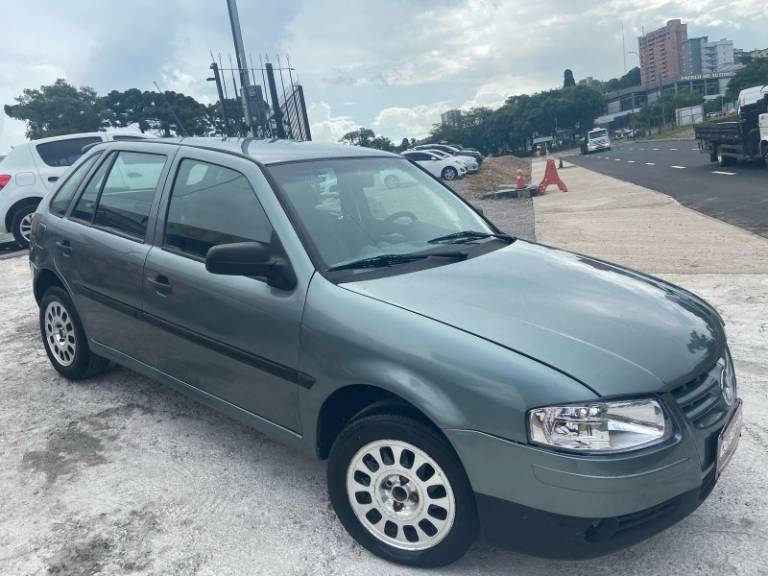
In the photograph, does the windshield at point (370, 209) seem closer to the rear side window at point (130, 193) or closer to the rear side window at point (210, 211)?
the rear side window at point (210, 211)

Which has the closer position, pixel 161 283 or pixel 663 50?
pixel 161 283

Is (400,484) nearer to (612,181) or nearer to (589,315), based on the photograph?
(589,315)

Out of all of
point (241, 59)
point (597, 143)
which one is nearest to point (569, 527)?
point (241, 59)

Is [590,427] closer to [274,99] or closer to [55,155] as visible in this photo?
[55,155]

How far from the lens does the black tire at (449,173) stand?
28422 mm

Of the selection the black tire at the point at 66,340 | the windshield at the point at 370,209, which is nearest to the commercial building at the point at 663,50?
the windshield at the point at 370,209

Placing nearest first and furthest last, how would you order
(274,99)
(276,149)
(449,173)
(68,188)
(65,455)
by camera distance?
(276,149) < (65,455) < (68,188) < (274,99) < (449,173)

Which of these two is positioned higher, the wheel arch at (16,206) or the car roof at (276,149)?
the car roof at (276,149)

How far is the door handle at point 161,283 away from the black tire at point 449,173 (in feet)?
82.7

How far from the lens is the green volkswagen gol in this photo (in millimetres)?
2385

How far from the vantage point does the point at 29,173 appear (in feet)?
37.4

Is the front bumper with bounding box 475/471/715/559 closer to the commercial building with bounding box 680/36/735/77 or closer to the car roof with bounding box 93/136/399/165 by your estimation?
the car roof with bounding box 93/136/399/165

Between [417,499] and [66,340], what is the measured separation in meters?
3.25

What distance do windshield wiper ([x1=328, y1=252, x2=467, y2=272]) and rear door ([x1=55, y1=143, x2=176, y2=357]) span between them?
1.37 m
